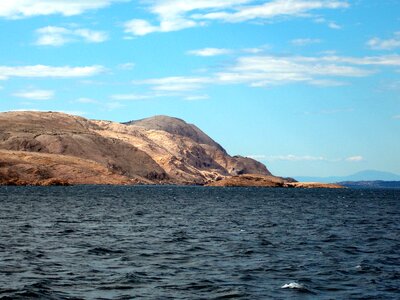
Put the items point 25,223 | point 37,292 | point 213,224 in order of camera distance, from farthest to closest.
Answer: point 213,224 < point 25,223 < point 37,292

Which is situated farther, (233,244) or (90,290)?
(233,244)

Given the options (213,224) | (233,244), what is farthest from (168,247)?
(213,224)

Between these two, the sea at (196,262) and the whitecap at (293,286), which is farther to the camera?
the whitecap at (293,286)

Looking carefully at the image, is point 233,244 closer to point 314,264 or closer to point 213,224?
point 314,264

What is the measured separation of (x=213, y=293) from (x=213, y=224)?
44.4m

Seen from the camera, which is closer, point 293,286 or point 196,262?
point 293,286

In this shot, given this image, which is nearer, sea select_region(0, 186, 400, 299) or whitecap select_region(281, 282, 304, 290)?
sea select_region(0, 186, 400, 299)

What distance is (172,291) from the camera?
3136cm

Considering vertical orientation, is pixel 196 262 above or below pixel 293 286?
above

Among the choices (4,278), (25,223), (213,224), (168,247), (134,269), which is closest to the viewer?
(4,278)

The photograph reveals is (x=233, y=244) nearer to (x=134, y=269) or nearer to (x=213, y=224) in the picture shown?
(x=134, y=269)

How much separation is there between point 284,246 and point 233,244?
4291mm

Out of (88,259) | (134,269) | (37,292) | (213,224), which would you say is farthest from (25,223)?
(37,292)

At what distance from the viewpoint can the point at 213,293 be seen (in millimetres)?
31000
